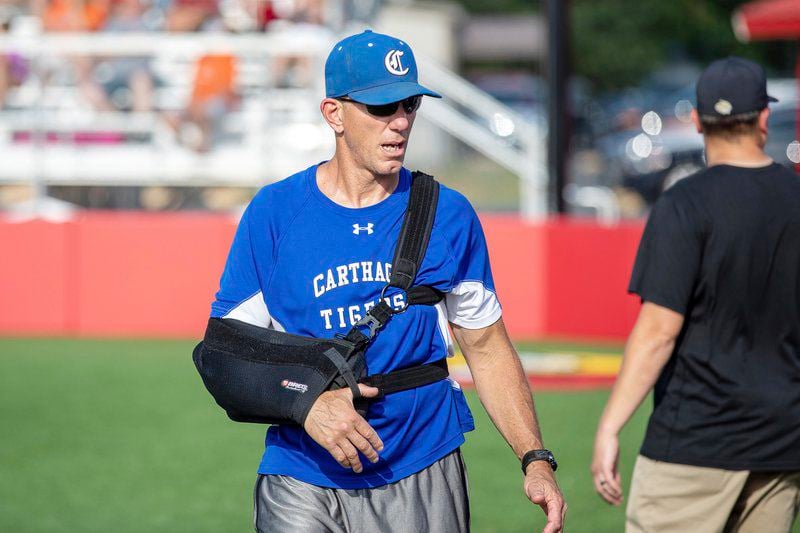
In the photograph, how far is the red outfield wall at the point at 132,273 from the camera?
501 inches

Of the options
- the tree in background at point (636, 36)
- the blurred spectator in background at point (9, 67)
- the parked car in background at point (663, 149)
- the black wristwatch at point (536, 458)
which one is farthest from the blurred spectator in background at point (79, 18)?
the tree in background at point (636, 36)

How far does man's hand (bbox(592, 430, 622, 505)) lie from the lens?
157 inches

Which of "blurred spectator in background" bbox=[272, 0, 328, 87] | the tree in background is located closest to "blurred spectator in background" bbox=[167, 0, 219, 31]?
"blurred spectator in background" bbox=[272, 0, 328, 87]

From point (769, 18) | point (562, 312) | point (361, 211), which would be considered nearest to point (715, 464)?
point (361, 211)

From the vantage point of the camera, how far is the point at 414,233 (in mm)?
3617

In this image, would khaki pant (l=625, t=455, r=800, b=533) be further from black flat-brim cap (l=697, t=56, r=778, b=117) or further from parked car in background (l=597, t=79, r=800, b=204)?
parked car in background (l=597, t=79, r=800, b=204)

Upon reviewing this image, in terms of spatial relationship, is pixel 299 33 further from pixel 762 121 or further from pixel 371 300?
pixel 371 300

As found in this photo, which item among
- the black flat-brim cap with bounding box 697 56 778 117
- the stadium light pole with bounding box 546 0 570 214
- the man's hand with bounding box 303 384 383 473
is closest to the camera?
the man's hand with bounding box 303 384 383 473

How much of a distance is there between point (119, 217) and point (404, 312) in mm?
10166

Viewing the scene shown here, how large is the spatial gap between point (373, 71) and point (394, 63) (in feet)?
0.21

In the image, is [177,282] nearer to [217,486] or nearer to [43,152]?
[43,152]

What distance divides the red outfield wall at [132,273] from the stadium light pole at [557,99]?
926 millimetres

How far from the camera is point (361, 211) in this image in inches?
145

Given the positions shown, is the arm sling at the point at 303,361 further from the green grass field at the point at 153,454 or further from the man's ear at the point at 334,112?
the green grass field at the point at 153,454
